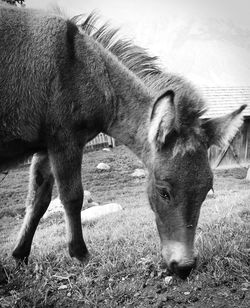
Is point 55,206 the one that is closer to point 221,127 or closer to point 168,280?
point 168,280

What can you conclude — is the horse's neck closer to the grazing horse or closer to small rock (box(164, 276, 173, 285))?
the grazing horse

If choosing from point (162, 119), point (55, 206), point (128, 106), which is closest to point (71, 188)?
point (128, 106)

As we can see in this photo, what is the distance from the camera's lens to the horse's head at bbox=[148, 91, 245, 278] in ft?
11.2

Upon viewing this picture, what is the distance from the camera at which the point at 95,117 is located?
13.7 ft

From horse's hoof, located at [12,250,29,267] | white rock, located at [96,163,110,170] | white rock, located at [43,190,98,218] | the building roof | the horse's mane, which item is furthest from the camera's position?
the building roof

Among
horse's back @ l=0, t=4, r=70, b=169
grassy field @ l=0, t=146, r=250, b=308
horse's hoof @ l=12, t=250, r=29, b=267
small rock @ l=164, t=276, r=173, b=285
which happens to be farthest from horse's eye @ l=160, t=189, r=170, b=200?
horse's hoof @ l=12, t=250, r=29, b=267

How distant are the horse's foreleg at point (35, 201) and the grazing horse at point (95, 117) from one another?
0.56 m

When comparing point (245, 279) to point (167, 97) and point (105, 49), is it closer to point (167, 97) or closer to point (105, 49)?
point (167, 97)

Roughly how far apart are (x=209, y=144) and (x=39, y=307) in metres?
2.43

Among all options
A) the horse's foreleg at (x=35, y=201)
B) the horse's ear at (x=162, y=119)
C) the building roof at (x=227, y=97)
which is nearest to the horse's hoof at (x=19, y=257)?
the horse's foreleg at (x=35, y=201)

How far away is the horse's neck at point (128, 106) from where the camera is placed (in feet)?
13.7

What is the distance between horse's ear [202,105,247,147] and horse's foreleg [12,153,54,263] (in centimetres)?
217

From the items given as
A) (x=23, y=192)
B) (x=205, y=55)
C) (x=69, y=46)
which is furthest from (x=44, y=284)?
(x=205, y=55)

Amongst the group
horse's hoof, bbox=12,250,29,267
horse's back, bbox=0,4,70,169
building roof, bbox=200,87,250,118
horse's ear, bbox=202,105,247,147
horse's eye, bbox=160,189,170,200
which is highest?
horse's back, bbox=0,4,70,169
